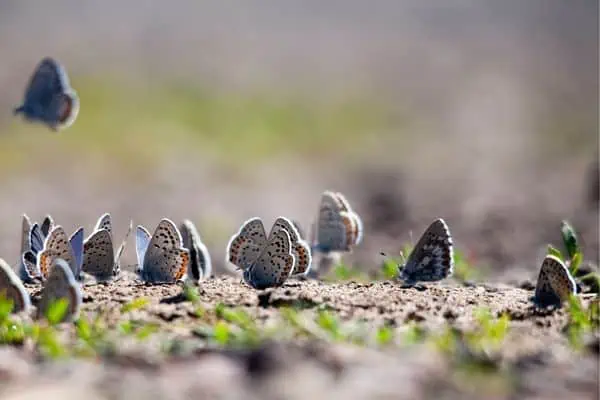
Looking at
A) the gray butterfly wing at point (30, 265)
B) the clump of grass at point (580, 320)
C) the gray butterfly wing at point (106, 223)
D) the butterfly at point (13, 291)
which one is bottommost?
the clump of grass at point (580, 320)

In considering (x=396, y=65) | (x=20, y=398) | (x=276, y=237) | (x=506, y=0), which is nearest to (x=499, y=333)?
(x=276, y=237)

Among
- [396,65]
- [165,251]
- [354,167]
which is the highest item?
[396,65]

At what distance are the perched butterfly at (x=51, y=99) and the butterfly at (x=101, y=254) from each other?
94 centimetres

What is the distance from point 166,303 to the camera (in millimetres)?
5566

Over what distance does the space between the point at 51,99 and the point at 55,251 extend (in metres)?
1.62

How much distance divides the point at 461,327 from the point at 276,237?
4.15ft

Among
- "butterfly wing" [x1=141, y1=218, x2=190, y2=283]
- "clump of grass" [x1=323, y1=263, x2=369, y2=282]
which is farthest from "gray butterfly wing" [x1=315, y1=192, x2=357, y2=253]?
"butterfly wing" [x1=141, y1=218, x2=190, y2=283]

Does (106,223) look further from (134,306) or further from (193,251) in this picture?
(134,306)

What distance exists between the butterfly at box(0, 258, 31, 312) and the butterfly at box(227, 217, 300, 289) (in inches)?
48.0

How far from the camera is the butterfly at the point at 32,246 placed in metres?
6.14

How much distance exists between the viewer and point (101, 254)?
20.2ft

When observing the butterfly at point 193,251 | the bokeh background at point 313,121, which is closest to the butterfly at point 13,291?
the butterfly at point 193,251

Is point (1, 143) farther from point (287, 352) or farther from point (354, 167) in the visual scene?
point (287, 352)

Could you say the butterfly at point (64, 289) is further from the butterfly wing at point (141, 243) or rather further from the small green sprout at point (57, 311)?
the butterfly wing at point (141, 243)
